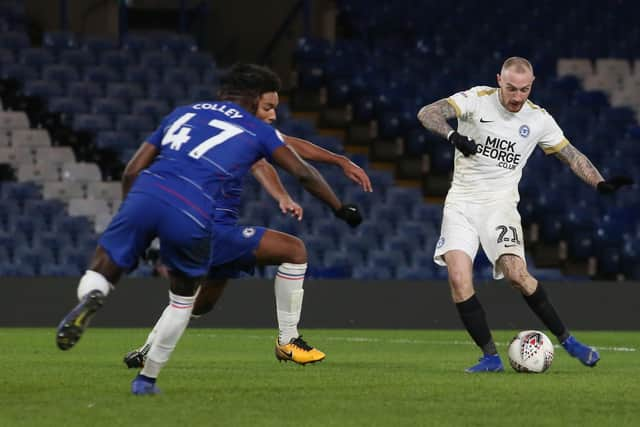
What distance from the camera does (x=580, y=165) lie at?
923 centimetres

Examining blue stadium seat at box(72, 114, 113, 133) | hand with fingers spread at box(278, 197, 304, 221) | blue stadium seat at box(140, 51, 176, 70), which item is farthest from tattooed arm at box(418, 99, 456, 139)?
blue stadium seat at box(140, 51, 176, 70)

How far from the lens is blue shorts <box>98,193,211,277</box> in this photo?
6.38 metres

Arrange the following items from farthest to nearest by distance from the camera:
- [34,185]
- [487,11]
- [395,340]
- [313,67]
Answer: [487,11] → [313,67] → [34,185] → [395,340]

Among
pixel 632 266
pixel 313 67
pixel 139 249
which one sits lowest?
pixel 632 266

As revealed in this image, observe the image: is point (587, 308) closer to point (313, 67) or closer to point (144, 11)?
point (313, 67)

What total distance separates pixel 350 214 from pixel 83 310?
52.9 inches

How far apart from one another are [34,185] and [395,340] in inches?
274

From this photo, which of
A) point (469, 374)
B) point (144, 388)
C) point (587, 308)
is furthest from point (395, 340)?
point (144, 388)

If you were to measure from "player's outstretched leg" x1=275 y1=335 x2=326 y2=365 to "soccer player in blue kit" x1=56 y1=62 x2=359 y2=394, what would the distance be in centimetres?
240

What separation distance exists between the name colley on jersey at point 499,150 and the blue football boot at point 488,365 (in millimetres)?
1342

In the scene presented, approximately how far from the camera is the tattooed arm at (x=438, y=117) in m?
8.73

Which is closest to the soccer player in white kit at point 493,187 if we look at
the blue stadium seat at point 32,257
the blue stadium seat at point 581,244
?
the blue stadium seat at point 32,257

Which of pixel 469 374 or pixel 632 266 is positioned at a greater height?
pixel 469 374

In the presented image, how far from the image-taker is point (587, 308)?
55.6ft
